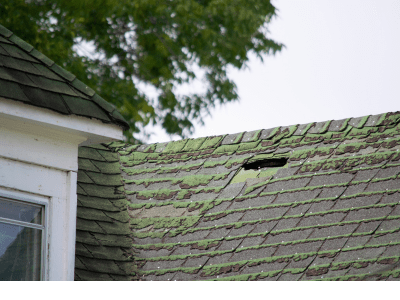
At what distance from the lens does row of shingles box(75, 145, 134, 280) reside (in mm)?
4754

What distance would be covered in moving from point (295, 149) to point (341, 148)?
44cm

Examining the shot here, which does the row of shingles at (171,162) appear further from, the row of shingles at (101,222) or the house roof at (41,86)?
the house roof at (41,86)

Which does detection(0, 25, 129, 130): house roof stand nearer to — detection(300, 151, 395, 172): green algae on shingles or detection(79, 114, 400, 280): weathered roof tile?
detection(79, 114, 400, 280): weathered roof tile

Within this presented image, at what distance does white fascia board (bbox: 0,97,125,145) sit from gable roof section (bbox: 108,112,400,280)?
1.12 metres

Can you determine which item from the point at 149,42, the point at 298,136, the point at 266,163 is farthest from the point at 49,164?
the point at 149,42

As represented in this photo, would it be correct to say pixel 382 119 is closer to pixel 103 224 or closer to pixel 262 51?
pixel 103 224

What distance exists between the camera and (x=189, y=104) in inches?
609

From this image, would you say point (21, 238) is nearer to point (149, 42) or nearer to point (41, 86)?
point (41, 86)

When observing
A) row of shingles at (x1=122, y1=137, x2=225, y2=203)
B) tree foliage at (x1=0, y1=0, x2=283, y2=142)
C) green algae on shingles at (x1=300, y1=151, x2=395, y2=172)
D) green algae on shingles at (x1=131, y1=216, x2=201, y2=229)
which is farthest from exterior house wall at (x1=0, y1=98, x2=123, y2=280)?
tree foliage at (x1=0, y1=0, x2=283, y2=142)

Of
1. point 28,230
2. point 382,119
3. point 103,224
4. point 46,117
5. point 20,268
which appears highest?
point 382,119

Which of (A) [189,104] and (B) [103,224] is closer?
(B) [103,224]

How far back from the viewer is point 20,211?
398cm

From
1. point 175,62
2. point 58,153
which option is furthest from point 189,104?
point 58,153

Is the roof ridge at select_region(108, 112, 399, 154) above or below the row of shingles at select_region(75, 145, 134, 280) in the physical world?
above
